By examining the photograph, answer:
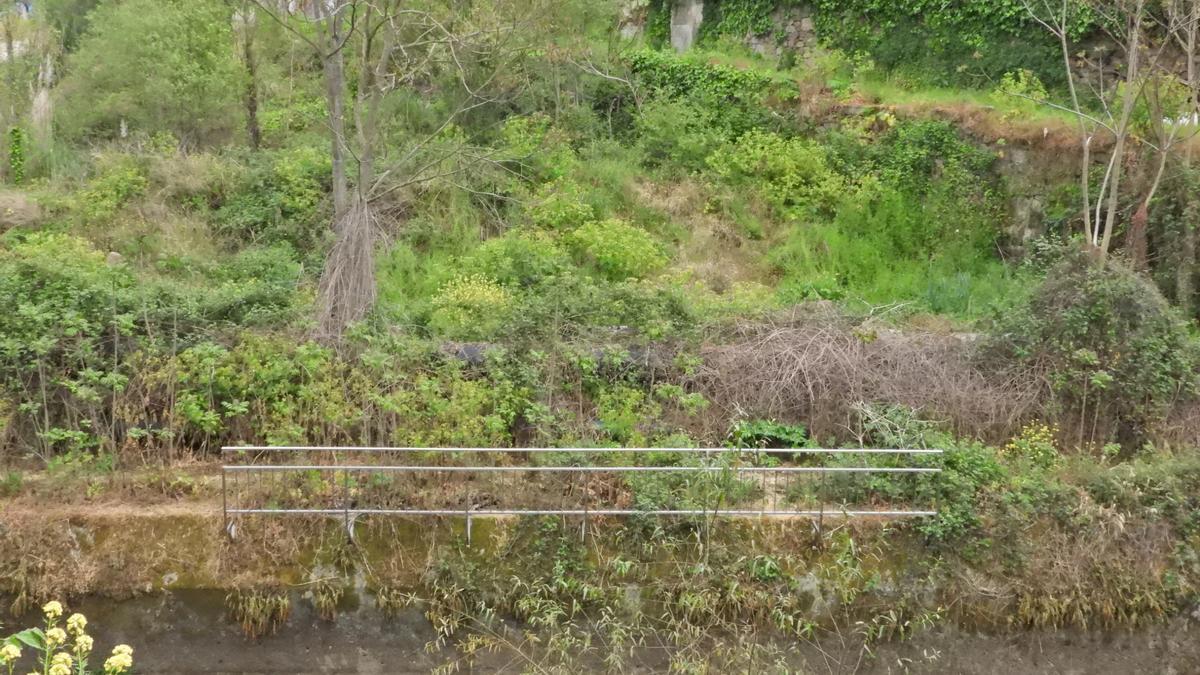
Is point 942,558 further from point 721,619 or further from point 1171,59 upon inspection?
point 1171,59

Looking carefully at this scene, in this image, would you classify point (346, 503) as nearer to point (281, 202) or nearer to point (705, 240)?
point (705, 240)

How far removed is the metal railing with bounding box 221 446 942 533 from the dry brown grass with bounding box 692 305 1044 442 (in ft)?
3.09

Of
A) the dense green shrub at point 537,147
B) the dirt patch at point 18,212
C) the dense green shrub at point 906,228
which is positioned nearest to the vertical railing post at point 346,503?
the dense green shrub at point 906,228

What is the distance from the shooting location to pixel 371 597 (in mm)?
8609

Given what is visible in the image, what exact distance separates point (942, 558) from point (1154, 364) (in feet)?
11.4

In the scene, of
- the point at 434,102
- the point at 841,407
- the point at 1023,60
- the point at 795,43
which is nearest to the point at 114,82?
the point at 434,102

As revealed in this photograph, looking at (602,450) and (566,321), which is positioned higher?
(566,321)

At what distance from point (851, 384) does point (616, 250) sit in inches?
199

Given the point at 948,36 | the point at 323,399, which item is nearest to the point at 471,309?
the point at 323,399

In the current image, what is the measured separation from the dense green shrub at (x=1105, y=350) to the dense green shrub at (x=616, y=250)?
520 cm

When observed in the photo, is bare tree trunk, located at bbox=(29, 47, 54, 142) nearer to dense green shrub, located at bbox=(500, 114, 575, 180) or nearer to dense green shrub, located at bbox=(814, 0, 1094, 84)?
dense green shrub, located at bbox=(500, 114, 575, 180)

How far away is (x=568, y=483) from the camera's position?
9234 mm

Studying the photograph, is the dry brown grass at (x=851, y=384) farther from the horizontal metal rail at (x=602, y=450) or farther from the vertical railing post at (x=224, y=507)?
the vertical railing post at (x=224, y=507)

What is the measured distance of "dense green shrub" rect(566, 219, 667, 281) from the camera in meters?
Answer: 14.4
